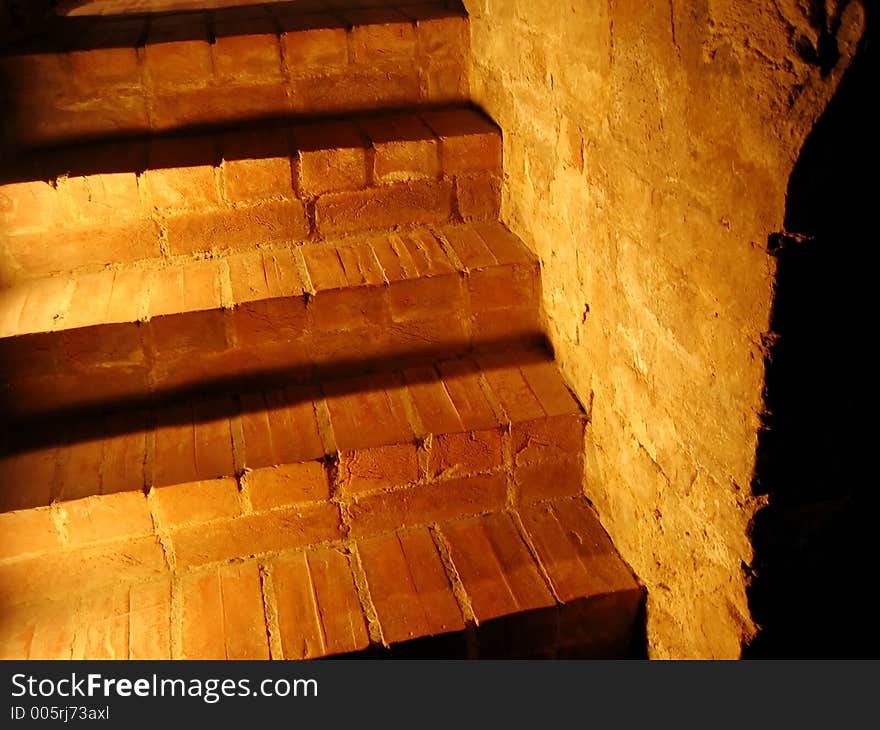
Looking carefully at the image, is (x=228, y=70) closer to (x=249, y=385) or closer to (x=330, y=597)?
(x=249, y=385)

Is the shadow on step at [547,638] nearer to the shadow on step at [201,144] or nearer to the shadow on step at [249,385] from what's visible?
the shadow on step at [249,385]

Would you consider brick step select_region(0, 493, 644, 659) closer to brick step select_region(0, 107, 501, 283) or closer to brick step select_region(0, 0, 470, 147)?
brick step select_region(0, 107, 501, 283)

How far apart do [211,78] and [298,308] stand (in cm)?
102

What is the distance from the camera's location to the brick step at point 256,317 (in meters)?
2.23

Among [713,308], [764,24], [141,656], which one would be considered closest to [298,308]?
[141,656]

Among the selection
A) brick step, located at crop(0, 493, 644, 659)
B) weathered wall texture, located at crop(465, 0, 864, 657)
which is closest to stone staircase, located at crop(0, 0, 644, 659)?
brick step, located at crop(0, 493, 644, 659)

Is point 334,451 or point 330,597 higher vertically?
point 334,451

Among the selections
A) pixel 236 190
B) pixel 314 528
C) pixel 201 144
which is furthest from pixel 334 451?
pixel 201 144

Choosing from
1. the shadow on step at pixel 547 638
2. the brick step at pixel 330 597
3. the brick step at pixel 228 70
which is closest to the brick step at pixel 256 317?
the brick step at pixel 330 597

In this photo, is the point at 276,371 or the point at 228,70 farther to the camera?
the point at 228,70

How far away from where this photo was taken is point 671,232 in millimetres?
1617

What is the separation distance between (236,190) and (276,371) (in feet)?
2.00

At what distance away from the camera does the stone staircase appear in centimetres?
204

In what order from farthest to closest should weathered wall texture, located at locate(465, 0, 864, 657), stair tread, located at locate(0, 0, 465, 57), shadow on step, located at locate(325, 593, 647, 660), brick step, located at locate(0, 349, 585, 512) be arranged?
1. stair tread, located at locate(0, 0, 465, 57)
2. brick step, located at locate(0, 349, 585, 512)
3. shadow on step, located at locate(325, 593, 647, 660)
4. weathered wall texture, located at locate(465, 0, 864, 657)
